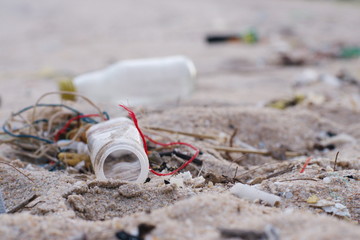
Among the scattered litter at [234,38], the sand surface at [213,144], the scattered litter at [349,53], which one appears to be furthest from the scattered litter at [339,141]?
the scattered litter at [234,38]

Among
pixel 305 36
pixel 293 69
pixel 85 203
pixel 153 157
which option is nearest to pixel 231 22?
pixel 305 36

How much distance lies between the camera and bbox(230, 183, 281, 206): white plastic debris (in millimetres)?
1475

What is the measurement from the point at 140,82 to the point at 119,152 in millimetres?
1157

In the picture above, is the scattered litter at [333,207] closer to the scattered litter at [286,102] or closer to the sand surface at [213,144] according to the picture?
the sand surface at [213,144]

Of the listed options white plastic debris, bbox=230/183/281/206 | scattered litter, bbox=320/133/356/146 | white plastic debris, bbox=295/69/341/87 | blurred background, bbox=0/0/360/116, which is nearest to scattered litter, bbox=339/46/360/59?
blurred background, bbox=0/0/360/116

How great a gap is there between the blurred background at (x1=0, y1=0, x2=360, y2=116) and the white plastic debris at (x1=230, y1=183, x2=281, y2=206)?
163 cm

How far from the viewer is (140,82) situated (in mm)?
3082

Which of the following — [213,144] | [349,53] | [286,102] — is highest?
[213,144]

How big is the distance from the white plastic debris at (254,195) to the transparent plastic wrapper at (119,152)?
0.36m

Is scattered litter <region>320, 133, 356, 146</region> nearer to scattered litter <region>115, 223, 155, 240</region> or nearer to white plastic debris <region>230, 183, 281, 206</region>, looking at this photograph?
white plastic debris <region>230, 183, 281, 206</region>

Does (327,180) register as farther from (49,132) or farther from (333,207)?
(49,132)

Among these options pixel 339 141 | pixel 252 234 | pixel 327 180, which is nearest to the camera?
pixel 252 234

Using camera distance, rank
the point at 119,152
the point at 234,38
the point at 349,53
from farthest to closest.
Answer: the point at 234,38, the point at 349,53, the point at 119,152

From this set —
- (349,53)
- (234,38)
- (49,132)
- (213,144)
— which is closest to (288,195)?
(213,144)
